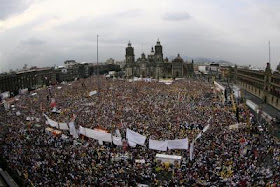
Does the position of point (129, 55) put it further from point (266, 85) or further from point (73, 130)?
point (73, 130)

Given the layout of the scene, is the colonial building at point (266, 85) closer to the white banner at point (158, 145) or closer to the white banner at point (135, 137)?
the white banner at point (158, 145)

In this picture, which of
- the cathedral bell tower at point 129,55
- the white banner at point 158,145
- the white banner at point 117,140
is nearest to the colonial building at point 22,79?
the cathedral bell tower at point 129,55

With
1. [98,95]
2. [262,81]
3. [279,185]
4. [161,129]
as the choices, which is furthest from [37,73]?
[279,185]

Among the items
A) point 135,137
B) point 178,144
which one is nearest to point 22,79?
point 135,137

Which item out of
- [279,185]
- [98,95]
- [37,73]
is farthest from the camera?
[37,73]

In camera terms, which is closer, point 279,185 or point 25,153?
point 279,185

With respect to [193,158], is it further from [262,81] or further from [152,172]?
[262,81]
